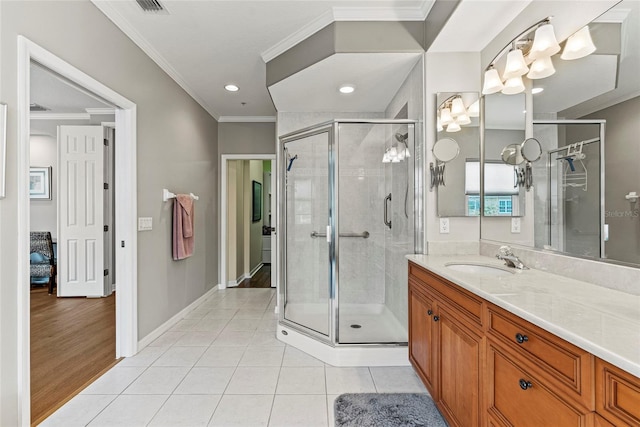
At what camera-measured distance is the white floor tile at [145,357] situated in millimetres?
2416

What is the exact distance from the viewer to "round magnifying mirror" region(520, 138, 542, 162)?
5.50 ft

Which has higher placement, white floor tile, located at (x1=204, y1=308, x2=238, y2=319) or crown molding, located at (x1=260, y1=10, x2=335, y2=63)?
crown molding, located at (x1=260, y1=10, x2=335, y2=63)

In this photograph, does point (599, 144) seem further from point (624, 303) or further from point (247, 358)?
point (247, 358)

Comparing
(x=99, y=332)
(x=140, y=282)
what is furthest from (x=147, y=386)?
(x=99, y=332)

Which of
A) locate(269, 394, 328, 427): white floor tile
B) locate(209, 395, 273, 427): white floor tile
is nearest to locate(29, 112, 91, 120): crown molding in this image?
locate(209, 395, 273, 427): white floor tile

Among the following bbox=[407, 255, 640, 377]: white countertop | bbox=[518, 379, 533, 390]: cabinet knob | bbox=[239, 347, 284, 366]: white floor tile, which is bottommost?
bbox=[239, 347, 284, 366]: white floor tile

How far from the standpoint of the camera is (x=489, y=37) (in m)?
2.08

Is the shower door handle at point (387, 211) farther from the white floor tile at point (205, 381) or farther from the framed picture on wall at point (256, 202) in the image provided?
the framed picture on wall at point (256, 202)

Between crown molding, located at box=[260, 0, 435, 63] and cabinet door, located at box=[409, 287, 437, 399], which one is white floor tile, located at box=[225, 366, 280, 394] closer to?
cabinet door, located at box=[409, 287, 437, 399]

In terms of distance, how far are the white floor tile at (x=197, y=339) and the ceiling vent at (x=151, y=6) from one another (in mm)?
2744

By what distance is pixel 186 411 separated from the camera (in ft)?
6.01

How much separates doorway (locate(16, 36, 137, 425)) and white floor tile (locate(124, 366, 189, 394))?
1.39ft

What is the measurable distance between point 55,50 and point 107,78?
453mm

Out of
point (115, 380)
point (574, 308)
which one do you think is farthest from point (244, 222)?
point (574, 308)
